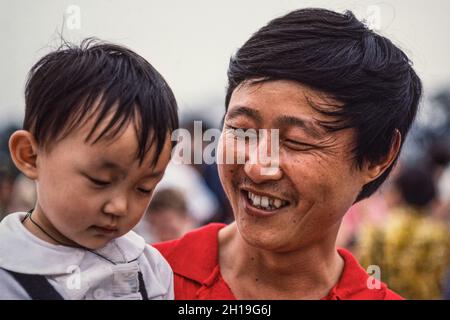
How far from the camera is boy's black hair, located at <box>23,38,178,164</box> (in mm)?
1538

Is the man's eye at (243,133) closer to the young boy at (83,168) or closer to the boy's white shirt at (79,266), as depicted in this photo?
the young boy at (83,168)

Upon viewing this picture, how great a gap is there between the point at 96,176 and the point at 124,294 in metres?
0.32

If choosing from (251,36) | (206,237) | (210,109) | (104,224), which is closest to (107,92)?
(104,224)

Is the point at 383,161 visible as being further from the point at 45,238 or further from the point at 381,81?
the point at 45,238

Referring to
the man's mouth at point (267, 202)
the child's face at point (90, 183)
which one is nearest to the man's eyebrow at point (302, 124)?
the man's mouth at point (267, 202)

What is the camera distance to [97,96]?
1.56 meters

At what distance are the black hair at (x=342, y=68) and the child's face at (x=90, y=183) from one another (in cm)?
40

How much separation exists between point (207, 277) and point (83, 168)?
534 mm

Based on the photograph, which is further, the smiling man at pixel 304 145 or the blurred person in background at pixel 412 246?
the blurred person in background at pixel 412 246

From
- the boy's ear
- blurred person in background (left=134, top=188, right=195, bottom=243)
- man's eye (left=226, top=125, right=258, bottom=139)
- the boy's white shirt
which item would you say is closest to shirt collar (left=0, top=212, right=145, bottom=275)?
the boy's white shirt

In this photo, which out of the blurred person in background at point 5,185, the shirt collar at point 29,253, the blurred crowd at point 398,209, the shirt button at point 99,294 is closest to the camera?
the shirt collar at point 29,253

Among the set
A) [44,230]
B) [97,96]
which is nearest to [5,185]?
[44,230]

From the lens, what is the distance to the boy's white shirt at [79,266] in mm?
1501

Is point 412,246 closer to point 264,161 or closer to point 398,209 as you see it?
point 398,209
